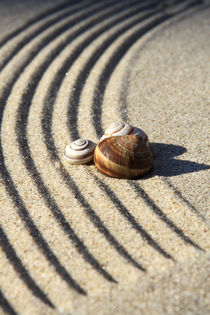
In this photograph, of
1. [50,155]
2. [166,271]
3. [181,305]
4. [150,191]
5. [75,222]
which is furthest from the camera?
[50,155]

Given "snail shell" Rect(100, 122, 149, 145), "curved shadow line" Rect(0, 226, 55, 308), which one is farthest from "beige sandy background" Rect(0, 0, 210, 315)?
"snail shell" Rect(100, 122, 149, 145)

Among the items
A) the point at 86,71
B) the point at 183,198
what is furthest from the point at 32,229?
the point at 86,71

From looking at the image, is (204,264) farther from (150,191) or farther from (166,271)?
(150,191)

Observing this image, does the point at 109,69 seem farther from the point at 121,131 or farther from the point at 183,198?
the point at 183,198

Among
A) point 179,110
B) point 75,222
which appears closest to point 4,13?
point 179,110

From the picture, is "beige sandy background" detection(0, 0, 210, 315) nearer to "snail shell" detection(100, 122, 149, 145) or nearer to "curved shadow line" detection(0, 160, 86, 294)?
"curved shadow line" detection(0, 160, 86, 294)
